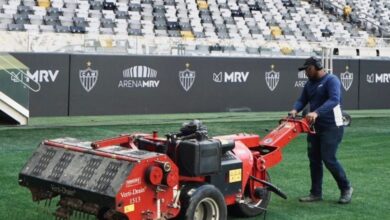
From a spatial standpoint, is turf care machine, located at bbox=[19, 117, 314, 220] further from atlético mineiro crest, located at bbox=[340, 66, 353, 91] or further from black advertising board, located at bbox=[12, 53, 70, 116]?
atlético mineiro crest, located at bbox=[340, 66, 353, 91]

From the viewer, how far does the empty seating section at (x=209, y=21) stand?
775 inches

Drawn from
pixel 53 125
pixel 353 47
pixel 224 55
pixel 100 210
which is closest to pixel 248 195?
pixel 100 210

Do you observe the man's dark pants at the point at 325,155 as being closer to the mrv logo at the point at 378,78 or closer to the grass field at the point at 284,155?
the grass field at the point at 284,155

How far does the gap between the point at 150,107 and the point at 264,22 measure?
11.3 meters

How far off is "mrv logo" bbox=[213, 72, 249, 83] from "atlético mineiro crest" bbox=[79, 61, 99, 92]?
3267 millimetres

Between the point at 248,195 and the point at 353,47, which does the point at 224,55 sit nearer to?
the point at 353,47

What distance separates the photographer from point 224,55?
59.0ft

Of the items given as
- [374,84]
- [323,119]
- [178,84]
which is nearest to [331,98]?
[323,119]

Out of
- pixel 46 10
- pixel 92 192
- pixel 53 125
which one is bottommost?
pixel 53 125

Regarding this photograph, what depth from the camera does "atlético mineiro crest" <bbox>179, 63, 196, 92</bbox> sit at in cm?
1702

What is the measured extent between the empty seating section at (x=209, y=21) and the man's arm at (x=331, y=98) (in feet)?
31.5

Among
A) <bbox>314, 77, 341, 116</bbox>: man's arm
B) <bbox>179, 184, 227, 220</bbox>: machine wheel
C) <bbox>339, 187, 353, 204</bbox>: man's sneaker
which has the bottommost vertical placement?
<bbox>339, 187, 353, 204</bbox>: man's sneaker

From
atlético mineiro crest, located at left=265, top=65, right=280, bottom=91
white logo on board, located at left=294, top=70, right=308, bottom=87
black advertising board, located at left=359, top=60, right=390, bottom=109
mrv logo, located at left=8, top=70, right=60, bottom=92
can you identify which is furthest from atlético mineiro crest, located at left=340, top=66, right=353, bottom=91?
mrv logo, located at left=8, top=70, right=60, bottom=92

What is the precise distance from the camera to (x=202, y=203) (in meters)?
5.77
